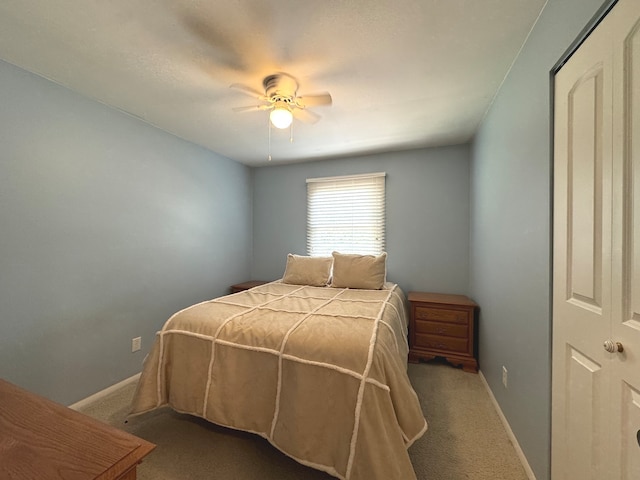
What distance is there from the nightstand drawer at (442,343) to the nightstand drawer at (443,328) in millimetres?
42

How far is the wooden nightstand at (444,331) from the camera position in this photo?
255cm

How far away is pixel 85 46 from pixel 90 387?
2.41 meters

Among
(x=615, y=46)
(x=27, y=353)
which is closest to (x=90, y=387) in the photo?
(x=27, y=353)

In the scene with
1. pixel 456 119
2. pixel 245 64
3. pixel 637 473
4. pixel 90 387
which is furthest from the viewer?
pixel 456 119

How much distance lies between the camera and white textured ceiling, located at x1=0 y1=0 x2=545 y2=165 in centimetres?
126

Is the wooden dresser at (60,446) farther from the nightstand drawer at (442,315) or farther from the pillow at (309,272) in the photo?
the nightstand drawer at (442,315)

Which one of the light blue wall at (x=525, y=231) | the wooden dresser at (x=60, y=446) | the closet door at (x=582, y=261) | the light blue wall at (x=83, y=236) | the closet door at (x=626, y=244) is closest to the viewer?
the wooden dresser at (x=60, y=446)

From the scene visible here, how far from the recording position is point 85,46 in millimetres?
1520

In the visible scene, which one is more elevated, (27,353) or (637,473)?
(637,473)

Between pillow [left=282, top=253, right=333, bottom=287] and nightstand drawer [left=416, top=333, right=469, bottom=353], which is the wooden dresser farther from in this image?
nightstand drawer [left=416, top=333, right=469, bottom=353]

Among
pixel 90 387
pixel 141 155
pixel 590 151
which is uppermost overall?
pixel 141 155

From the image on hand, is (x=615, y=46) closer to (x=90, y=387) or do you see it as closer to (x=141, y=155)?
(x=141, y=155)

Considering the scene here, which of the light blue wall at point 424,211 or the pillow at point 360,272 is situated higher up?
the light blue wall at point 424,211

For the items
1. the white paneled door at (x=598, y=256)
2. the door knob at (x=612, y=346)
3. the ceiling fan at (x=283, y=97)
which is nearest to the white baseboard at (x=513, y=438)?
the white paneled door at (x=598, y=256)
